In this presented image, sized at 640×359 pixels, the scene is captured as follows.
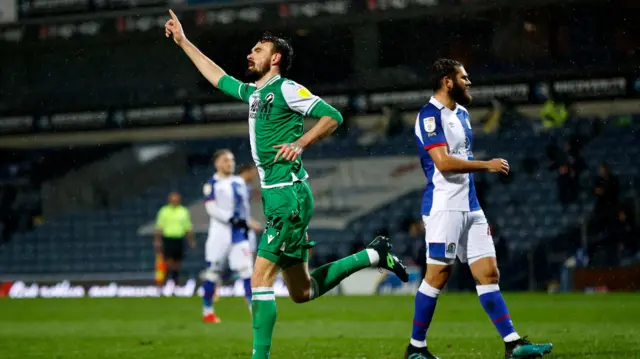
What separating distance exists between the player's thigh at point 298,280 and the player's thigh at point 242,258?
23.6 ft

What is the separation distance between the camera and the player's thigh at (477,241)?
8039 millimetres

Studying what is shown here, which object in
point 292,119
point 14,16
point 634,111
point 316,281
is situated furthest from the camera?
point 14,16

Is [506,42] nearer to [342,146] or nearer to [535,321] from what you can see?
[342,146]

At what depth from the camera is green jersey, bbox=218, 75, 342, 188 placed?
23.3ft

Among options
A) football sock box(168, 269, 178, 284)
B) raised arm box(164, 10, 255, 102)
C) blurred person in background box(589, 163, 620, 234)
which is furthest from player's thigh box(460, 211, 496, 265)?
football sock box(168, 269, 178, 284)

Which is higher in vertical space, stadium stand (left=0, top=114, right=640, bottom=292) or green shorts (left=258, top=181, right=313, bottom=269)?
stadium stand (left=0, top=114, right=640, bottom=292)

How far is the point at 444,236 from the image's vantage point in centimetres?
793

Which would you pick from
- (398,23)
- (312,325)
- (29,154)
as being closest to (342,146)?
(398,23)

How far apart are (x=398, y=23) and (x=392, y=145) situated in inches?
227

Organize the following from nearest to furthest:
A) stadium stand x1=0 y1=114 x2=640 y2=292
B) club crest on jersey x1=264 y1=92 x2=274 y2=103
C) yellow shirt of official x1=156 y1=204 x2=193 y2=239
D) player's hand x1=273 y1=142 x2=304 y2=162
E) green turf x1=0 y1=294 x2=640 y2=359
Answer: player's hand x1=273 y1=142 x2=304 y2=162 → club crest on jersey x1=264 y1=92 x2=274 y2=103 → green turf x1=0 y1=294 x2=640 y2=359 → yellow shirt of official x1=156 y1=204 x2=193 y2=239 → stadium stand x1=0 y1=114 x2=640 y2=292

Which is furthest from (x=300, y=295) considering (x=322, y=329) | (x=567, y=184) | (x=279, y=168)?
(x=567, y=184)

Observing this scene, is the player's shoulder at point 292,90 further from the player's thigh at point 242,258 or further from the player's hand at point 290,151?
the player's thigh at point 242,258

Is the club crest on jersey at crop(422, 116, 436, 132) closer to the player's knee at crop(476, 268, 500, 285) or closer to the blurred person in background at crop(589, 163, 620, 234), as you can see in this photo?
the player's knee at crop(476, 268, 500, 285)

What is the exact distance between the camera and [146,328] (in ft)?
44.8
